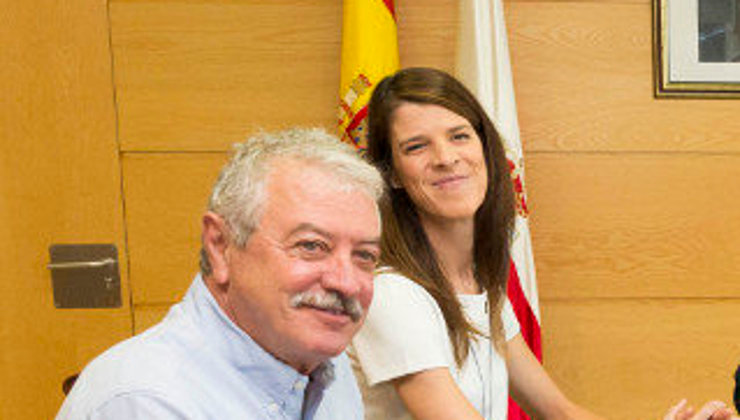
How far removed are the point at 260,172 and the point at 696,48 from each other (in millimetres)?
2028

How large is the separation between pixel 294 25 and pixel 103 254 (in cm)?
103

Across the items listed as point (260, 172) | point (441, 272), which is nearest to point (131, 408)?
point (260, 172)

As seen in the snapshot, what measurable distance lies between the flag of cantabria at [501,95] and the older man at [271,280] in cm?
132

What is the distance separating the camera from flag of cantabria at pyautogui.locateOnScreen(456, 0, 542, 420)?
85.1 inches

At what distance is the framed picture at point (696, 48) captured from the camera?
2354mm

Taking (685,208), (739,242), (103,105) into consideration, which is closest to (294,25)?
(103,105)

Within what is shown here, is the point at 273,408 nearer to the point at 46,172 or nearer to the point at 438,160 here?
the point at 438,160

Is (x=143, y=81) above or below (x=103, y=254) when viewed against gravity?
above

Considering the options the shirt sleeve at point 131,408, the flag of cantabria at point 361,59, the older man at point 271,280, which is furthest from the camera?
the flag of cantabria at point 361,59

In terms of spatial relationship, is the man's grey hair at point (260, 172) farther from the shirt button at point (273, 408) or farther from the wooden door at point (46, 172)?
the wooden door at point (46, 172)

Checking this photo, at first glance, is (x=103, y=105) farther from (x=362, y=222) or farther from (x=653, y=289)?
(x=653, y=289)

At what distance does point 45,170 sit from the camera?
7.51ft

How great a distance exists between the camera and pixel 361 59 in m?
2.13

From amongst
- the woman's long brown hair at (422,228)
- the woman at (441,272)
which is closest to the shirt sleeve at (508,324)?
the woman at (441,272)
